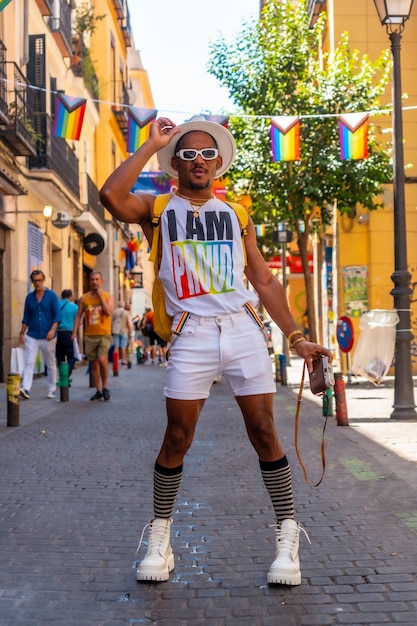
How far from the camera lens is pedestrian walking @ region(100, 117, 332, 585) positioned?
Result: 381 cm

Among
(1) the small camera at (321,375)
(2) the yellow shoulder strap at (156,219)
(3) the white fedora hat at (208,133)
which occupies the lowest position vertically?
(1) the small camera at (321,375)

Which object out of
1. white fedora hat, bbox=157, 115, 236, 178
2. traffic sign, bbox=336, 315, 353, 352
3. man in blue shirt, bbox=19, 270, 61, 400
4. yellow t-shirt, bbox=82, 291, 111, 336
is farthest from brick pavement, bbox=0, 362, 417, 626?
traffic sign, bbox=336, 315, 353, 352

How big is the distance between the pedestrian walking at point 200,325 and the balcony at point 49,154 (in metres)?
15.2

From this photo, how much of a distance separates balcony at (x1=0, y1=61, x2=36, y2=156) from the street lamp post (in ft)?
24.6

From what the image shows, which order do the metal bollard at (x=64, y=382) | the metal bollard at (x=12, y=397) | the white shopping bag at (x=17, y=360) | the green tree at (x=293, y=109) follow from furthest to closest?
the green tree at (x=293, y=109) < the metal bollard at (x=64, y=382) < the white shopping bag at (x=17, y=360) < the metal bollard at (x=12, y=397)

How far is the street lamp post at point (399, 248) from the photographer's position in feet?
34.1

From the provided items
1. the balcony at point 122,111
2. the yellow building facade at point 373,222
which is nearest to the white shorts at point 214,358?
the yellow building facade at point 373,222

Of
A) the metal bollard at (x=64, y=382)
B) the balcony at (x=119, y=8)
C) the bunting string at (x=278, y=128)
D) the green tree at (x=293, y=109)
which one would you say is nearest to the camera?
the metal bollard at (x=64, y=382)

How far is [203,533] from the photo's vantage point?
4.80 metres

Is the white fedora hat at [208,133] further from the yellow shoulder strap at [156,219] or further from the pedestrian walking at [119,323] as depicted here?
the pedestrian walking at [119,323]

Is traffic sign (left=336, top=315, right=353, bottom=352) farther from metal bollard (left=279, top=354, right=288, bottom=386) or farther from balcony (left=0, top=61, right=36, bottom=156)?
balcony (left=0, top=61, right=36, bottom=156)

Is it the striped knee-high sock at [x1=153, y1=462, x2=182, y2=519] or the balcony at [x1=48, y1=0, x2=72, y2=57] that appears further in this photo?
the balcony at [x1=48, y1=0, x2=72, y2=57]

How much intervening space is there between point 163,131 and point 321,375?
1.21m

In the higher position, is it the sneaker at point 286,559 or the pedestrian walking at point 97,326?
the pedestrian walking at point 97,326
